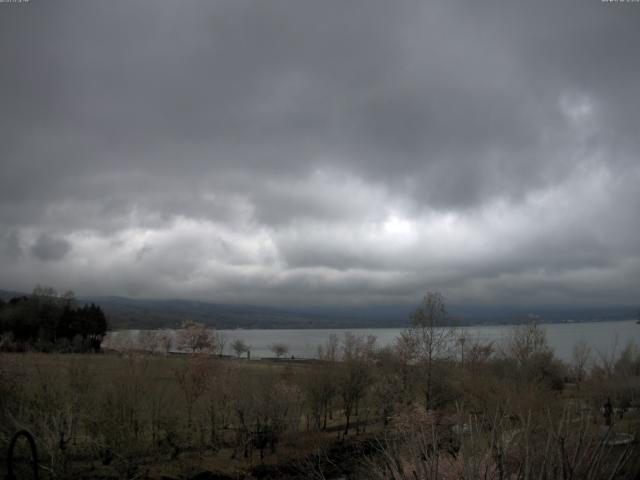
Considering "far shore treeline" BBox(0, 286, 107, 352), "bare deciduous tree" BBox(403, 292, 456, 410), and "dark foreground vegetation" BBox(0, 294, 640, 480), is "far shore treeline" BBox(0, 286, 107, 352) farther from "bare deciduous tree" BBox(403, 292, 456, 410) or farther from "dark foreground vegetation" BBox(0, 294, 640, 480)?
"bare deciduous tree" BBox(403, 292, 456, 410)

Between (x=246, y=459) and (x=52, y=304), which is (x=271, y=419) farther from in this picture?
(x=52, y=304)

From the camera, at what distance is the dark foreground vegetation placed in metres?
28.3

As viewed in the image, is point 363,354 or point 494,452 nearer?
point 494,452

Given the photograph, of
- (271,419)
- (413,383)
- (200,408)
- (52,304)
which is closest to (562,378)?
(413,383)

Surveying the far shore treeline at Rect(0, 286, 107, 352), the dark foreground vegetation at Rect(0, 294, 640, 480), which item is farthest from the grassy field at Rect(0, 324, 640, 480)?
the far shore treeline at Rect(0, 286, 107, 352)

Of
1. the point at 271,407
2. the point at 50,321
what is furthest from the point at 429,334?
the point at 50,321

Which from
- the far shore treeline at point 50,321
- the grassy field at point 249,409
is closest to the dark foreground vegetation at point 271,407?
the grassy field at point 249,409

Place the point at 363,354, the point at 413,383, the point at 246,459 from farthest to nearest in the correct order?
the point at 363,354 → the point at 413,383 → the point at 246,459

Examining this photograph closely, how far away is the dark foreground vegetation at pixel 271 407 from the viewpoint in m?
28.3

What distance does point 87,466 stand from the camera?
3103cm

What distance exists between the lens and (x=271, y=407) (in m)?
38.2

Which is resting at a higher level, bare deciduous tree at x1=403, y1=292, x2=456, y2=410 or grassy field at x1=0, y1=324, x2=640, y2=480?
bare deciduous tree at x1=403, y1=292, x2=456, y2=410

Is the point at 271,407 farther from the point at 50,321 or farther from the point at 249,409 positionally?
the point at 50,321

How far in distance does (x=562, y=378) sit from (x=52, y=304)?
101m
